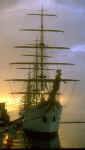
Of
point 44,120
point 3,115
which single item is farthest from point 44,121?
point 3,115

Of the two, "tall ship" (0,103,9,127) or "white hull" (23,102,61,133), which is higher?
"white hull" (23,102,61,133)

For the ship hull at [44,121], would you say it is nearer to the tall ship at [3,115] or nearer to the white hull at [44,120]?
the white hull at [44,120]

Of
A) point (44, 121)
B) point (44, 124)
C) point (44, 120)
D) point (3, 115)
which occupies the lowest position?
point (3, 115)

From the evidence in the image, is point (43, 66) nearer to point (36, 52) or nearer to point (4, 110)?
point (36, 52)

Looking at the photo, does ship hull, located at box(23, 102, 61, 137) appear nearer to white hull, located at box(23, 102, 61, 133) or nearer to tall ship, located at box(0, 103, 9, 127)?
white hull, located at box(23, 102, 61, 133)

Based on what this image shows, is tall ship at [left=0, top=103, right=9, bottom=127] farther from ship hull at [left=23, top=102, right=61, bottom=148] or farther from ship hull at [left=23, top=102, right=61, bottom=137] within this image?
ship hull at [left=23, top=102, right=61, bottom=137]

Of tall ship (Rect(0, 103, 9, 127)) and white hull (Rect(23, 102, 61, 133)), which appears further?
tall ship (Rect(0, 103, 9, 127))

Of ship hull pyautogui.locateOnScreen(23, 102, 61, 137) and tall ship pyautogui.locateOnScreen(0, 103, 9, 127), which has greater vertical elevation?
ship hull pyautogui.locateOnScreen(23, 102, 61, 137)

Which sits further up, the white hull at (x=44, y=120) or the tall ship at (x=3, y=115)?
the white hull at (x=44, y=120)

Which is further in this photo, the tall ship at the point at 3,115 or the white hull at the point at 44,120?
the tall ship at the point at 3,115

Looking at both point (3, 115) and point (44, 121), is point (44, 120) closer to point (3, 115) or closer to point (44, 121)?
point (44, 121)

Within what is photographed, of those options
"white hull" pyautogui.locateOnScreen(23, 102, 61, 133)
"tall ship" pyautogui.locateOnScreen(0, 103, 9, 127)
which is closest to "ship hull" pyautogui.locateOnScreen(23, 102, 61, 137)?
"white hull" pyautogui.locateOnScreen(23, 102, 61, 133)

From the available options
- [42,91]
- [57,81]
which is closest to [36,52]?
[42,91]

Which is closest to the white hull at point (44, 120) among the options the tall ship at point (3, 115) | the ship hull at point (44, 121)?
the ship hull at point (44, 121)
